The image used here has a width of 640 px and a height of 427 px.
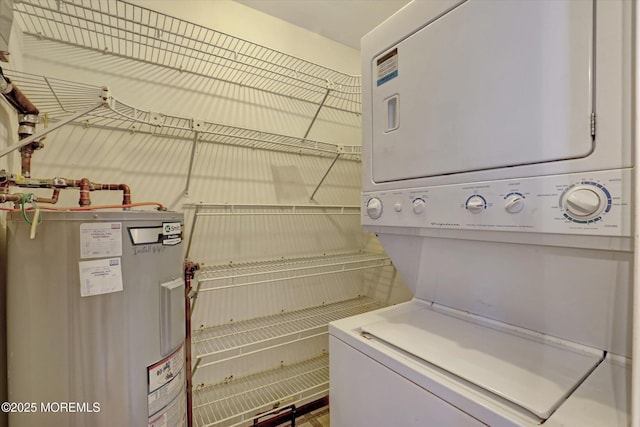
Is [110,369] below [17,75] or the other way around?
below

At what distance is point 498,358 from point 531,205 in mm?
403

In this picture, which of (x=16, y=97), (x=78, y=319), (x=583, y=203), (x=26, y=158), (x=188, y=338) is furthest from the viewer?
(x=188, y=338)

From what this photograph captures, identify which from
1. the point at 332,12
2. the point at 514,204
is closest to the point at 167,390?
the point at 514,204

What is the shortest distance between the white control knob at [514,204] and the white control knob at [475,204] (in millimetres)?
58

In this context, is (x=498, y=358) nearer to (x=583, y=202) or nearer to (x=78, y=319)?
(x=583, y=202)

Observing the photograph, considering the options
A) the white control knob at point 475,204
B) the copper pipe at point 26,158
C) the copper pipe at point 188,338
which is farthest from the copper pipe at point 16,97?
the white control knob at point 475,204

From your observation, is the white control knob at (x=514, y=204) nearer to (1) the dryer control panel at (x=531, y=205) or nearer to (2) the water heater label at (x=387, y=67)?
(1) the dryer control panel at (x=531, y=205)

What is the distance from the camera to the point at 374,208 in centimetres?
101

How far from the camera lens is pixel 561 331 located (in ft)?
2.42

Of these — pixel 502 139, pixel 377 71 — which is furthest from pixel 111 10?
pixel 502 139

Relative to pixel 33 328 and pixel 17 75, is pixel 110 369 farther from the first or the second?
pixel 17 75

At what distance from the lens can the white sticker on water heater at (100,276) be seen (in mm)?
826

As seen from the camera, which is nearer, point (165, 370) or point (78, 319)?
point (78, 319)

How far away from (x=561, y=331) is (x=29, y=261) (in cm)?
155
